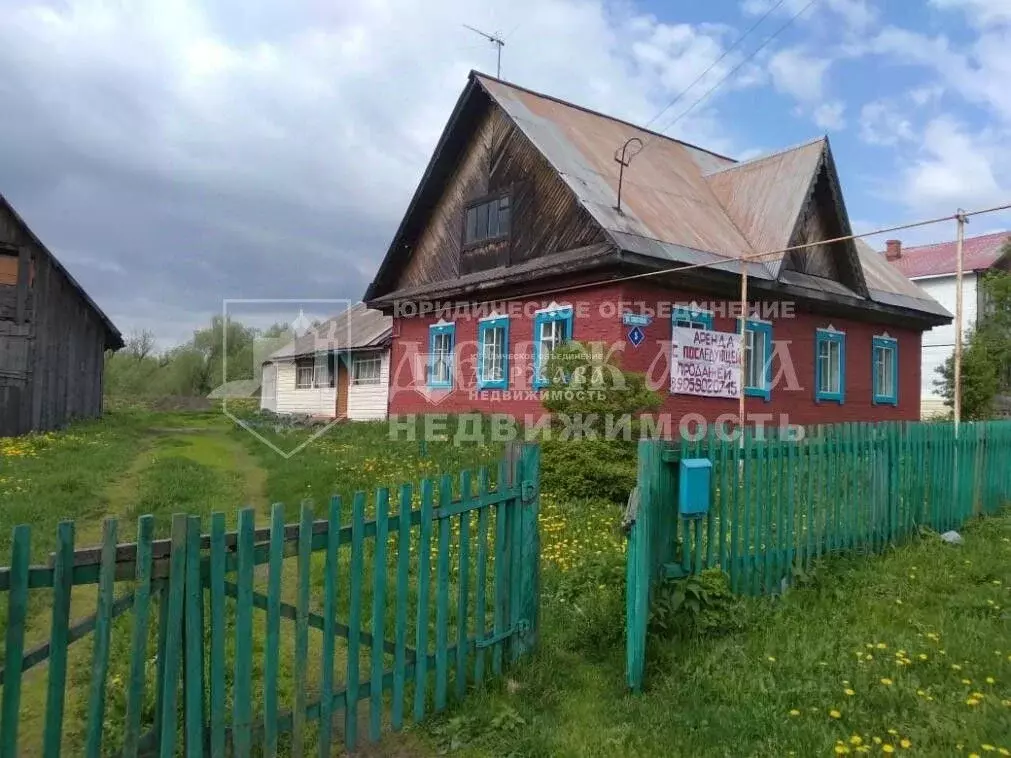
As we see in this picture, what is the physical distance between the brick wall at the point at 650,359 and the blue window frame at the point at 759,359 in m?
0.19

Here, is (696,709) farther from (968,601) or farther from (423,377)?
(423,377)

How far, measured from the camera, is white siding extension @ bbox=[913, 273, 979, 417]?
1200 inches

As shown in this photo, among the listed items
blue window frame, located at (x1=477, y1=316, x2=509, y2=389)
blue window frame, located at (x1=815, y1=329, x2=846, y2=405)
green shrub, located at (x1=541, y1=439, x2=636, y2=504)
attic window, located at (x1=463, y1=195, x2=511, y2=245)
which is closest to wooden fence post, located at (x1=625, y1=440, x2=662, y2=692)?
green shrub, located at (x1=541, y1=439, x2=636, y2=504)

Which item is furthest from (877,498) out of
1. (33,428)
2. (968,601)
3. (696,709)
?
(33,428)

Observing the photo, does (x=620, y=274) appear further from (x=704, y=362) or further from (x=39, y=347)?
(x=39, y=347)

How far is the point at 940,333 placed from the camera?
105 feet

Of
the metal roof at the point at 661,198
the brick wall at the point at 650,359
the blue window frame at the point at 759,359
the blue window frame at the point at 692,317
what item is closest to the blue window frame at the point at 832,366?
the brick wall at the point at 650,359

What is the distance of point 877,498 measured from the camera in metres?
6.88

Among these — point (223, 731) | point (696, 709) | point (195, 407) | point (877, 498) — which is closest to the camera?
point (223, 731)

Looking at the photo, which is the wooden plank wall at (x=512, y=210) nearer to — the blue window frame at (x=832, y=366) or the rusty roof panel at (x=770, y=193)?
the rusty roof panel at (x=770, y=193)

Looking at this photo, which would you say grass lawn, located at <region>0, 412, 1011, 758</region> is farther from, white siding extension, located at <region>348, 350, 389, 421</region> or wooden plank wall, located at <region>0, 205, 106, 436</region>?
white siding extension, located at <region>348, 350, 389, 421</region>

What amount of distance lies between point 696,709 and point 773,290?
12.0 metres

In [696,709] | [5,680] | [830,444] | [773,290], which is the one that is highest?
[773,290]

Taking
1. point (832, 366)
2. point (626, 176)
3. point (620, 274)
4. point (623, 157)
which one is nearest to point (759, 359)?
point (832, 366)
